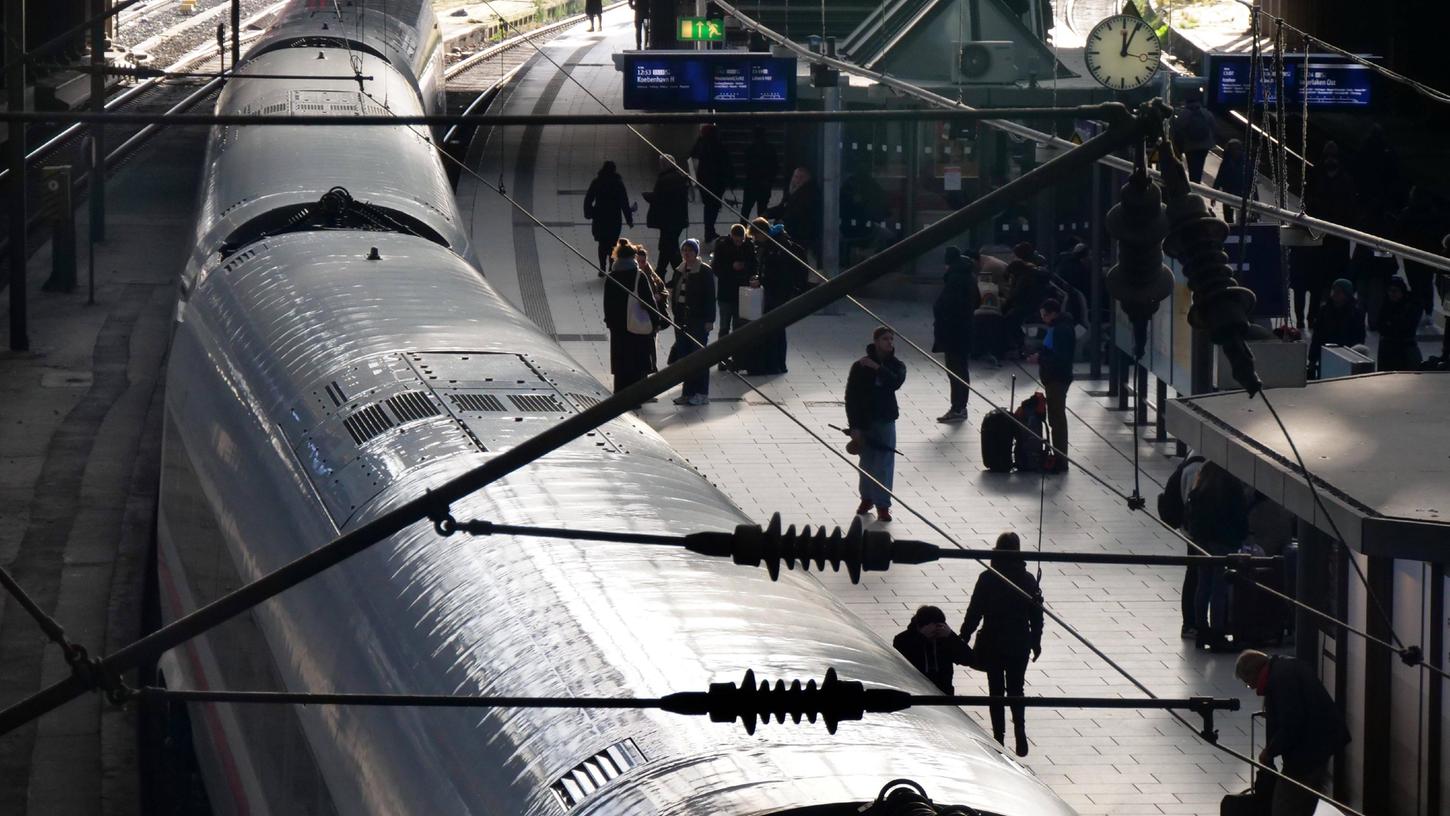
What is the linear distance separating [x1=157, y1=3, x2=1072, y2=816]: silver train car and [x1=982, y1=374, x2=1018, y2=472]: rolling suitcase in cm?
764

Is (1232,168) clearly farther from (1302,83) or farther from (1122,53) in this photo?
(1122,53)

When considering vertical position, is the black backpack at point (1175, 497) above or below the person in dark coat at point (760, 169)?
below

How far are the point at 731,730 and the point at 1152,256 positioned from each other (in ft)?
5.12

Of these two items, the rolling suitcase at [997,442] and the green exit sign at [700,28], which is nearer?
the rolling suitcase at [997,442]

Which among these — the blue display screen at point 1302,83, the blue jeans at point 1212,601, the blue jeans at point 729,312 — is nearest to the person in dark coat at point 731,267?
the blue jeans at point 729,312

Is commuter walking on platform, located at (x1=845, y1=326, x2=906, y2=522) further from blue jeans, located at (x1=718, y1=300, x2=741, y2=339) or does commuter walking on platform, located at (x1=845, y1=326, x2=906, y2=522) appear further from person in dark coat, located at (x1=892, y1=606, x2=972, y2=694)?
blue jeans, located at (x1=718, y1=300, x2=741, y2=339)

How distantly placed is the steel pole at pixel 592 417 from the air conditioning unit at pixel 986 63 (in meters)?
19.6

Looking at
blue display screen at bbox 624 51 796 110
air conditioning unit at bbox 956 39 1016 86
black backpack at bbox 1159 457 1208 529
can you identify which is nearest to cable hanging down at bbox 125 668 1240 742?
black backpack at bbox 1159 457 1208 529

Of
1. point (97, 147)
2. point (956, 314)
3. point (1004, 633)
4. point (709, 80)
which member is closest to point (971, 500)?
point (956, 314)

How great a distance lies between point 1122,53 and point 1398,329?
4487 millimetres

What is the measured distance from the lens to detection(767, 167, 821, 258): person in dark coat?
25.7 metres

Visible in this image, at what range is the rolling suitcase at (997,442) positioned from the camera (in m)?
17.6

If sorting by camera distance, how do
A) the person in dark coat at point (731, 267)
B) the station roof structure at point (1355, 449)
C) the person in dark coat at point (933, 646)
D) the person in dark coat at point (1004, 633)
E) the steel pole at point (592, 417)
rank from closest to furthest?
the steel pole at point (592, 417) → the station roof structure at point (1355, 449) → the person in dark coat at point (933, 646) → the person in dark coat at point (1004, 633) → the person in dark coat at point (731, 267)

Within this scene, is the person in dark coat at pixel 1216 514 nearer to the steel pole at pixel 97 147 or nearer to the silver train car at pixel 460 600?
the silver train car at pixel 460 600
